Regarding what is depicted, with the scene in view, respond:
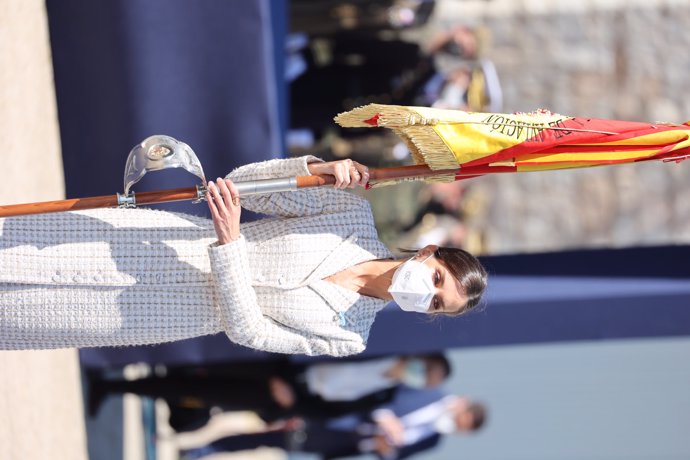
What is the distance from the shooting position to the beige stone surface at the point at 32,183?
409 cm

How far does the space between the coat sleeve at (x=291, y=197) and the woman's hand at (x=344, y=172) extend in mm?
41

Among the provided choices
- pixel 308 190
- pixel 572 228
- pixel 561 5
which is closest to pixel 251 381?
pixel 308 190

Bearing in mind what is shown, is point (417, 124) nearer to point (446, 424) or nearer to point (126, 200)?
point (126, 200)

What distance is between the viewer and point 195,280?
273 centimetres

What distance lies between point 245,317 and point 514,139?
103cm

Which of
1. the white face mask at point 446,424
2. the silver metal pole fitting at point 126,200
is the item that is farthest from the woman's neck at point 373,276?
the white face mask at point 446,424

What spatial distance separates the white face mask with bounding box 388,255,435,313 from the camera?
8.86 feet

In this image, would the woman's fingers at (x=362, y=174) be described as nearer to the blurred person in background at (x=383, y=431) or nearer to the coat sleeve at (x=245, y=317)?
the coat sleeve at (x=245, y=317)

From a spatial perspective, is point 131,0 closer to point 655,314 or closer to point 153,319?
point 153,319

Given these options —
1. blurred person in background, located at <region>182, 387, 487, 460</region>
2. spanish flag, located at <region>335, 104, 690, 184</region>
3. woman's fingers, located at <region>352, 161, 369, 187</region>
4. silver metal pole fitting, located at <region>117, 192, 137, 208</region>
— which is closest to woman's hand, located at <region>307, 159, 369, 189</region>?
woman's fingers, located at <region>352, 161, 369, 187</region>

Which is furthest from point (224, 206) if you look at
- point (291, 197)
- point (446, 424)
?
point (446, 424)

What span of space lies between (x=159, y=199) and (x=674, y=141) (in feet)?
5.60

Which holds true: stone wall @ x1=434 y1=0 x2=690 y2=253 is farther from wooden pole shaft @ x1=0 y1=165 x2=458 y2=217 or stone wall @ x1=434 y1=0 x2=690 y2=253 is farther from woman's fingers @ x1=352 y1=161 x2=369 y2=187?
wooden pole shaft @ x1=0 y1=165 x2=458 y2=217

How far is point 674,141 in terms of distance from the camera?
2.82 metres
